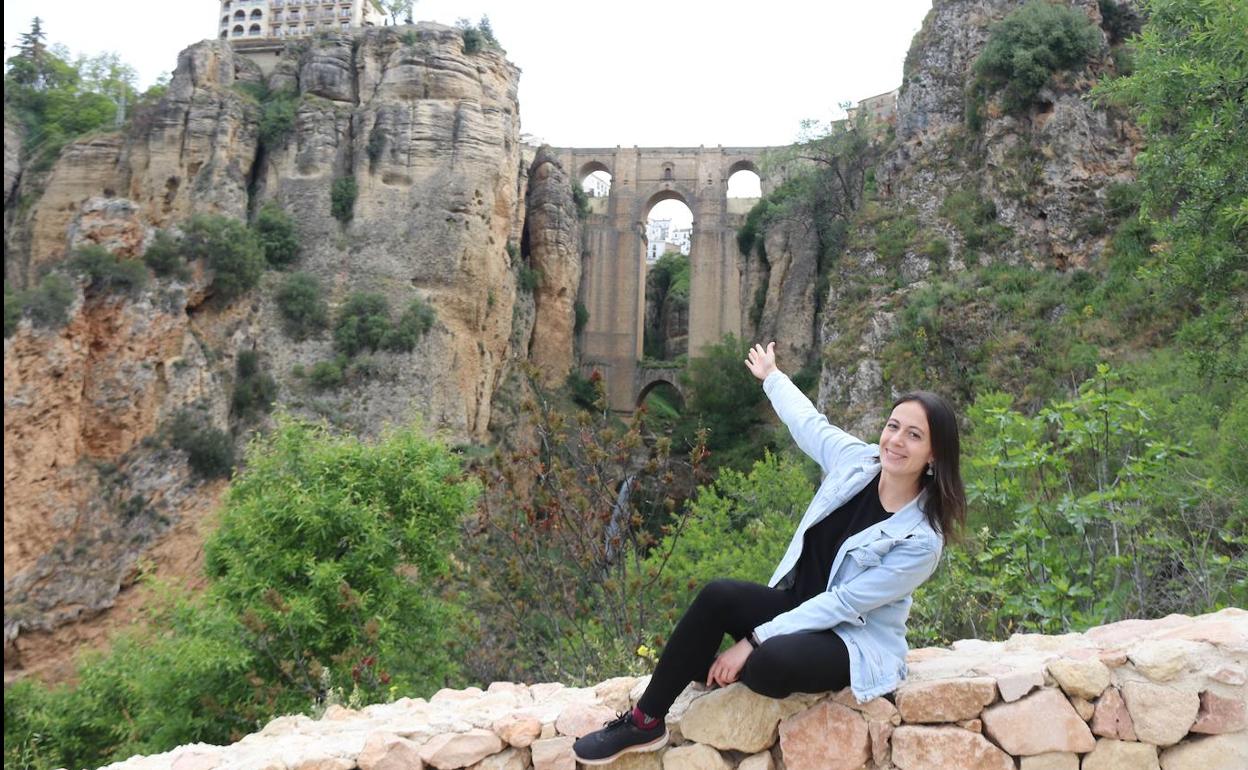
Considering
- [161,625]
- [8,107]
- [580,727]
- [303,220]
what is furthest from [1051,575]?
[8,107]

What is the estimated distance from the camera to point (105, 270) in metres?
21.1

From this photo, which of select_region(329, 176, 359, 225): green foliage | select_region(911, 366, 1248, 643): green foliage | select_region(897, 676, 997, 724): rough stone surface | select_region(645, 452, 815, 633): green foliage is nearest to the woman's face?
select_region(897, 676, 997, 724): rough stone surface

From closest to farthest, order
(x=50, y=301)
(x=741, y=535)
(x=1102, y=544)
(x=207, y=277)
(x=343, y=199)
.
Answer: (x=1102, y=544) → (x=741, y=535) → (x=50, y=301) → (x=207, y=277) → (x=343, y=199)

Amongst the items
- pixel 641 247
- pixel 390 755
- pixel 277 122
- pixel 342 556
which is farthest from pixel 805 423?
pixel 641 247

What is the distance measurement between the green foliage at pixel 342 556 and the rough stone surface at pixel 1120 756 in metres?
6.96

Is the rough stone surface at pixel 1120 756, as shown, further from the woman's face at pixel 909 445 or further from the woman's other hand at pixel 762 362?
the woman's other hand at pixel 762 362

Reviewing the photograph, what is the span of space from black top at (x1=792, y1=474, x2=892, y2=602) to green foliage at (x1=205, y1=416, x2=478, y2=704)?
6.47m

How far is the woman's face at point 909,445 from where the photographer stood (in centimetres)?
308

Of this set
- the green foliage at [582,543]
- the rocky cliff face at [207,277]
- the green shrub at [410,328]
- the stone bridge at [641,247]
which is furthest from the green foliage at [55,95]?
the green foliage at [582,543]

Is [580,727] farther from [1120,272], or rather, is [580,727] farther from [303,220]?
[303,220]

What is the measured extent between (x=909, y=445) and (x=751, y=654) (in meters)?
0.86

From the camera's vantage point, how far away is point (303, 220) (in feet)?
85.5

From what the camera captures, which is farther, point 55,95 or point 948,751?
point 55,95

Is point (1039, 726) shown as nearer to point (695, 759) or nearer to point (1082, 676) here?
point (1082, 676)
